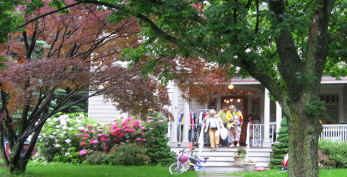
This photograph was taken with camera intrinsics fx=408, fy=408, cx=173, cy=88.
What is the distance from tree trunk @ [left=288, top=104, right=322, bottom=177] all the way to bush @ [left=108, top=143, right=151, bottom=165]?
7940mm

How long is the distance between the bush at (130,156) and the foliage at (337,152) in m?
5.60

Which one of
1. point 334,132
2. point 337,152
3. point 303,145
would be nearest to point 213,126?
point 337,152

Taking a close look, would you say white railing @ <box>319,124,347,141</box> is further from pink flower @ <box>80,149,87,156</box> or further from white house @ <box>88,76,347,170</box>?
pink flower @ <box>80,149,87,156</box>

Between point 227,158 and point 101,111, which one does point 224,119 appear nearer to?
point 227,158

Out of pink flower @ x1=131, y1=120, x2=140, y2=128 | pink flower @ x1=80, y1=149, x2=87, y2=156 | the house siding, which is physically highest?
the house siding

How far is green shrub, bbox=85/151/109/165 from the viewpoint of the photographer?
13.5 metres

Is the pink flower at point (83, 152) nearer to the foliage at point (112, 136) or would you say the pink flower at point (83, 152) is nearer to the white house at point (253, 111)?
the foliage at point (112, 136)

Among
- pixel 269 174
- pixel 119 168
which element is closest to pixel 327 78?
pixel 269 174

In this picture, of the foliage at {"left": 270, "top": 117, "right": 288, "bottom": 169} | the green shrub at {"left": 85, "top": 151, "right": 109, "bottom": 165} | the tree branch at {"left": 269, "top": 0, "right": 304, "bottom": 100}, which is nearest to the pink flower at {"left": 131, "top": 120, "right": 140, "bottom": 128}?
the green shrub at {"left": 85, "top": 151, "right": 109, "bottom": 165}

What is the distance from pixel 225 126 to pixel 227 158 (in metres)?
1.73

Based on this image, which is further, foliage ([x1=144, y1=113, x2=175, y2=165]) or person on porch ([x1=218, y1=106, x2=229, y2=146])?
person on porch ([x1=218, y1=106, x2=229, y2=146])

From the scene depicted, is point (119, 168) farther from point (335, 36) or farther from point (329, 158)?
point (335, 36)

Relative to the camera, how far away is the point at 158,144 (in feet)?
44.7

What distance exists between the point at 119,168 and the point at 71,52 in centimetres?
401
